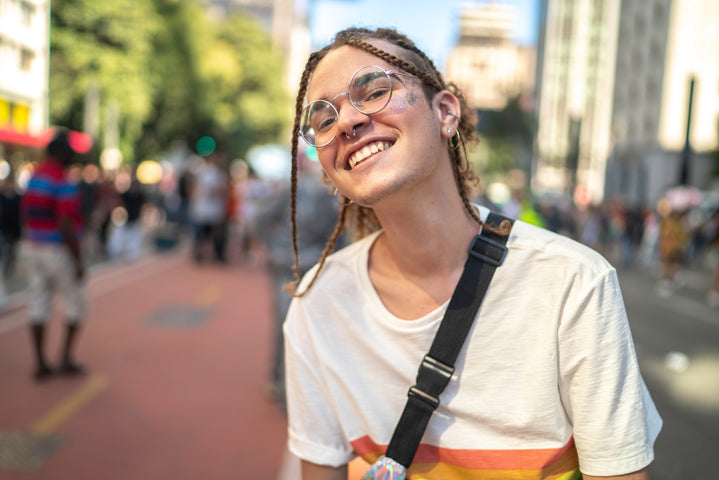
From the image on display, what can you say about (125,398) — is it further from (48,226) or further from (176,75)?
(176,75)

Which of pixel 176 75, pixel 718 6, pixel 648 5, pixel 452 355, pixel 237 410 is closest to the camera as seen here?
pixel 452 355

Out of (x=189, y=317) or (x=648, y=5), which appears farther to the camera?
(x=648, y=5)

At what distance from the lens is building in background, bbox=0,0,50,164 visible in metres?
4.68

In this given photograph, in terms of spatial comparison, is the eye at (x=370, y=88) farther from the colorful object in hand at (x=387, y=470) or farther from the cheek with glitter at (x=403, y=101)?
the colorful object in hand at (x=387, y=470)

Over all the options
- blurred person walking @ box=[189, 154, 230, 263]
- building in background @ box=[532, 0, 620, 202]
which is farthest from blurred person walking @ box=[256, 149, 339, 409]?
building in background @ box=[532, 0, 620, 202]

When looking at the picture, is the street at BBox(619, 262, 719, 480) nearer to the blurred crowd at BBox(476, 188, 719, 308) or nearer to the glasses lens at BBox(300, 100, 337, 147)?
the blurred crowd at BBox(476, 188, 719, 308)

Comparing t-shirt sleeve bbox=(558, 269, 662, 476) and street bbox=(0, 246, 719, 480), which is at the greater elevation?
t-shirt sleeve bbox=(558, 269, 662, 476)

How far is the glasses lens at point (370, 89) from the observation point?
162 centimetres

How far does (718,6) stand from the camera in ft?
142

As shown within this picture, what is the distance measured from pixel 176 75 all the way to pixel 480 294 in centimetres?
994

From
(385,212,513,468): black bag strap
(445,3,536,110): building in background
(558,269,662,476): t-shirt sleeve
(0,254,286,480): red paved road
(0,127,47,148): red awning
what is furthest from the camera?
(445,3,536,110): building in background

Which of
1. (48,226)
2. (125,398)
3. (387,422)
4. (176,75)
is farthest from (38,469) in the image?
(176,75)

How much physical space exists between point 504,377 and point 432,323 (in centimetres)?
22

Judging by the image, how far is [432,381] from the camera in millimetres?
1582
